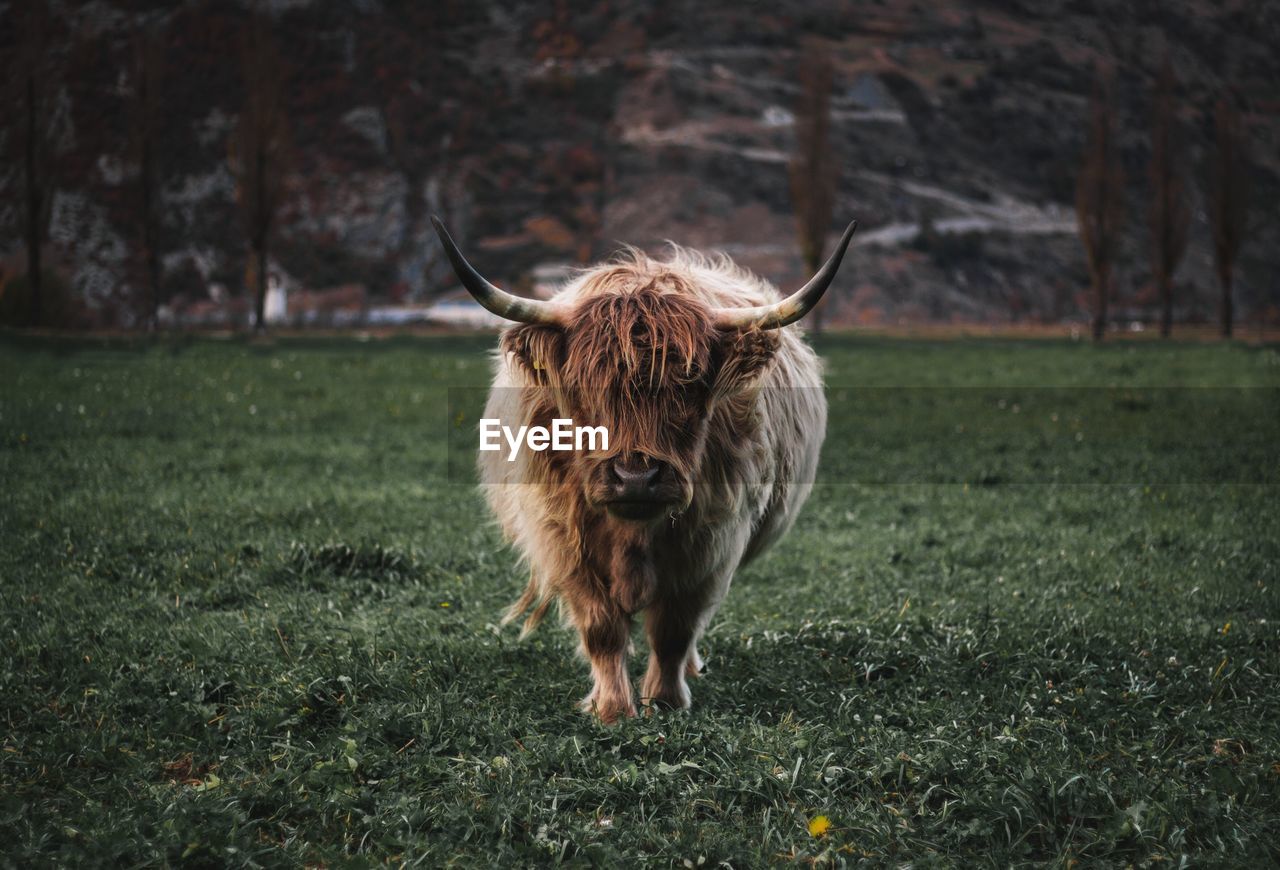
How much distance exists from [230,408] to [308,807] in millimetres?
11871

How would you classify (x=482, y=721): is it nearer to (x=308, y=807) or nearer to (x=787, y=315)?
(x=308, y=807)

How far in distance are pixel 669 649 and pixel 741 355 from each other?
153 cm

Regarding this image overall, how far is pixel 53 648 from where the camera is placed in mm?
5188

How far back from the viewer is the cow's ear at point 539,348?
15.0 feet

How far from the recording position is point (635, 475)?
4.16 metres

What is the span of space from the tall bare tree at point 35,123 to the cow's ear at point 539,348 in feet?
78.4

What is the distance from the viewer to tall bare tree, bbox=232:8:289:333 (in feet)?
114

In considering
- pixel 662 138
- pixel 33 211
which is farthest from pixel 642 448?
pixel 662 138

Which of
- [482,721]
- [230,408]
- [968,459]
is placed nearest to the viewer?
[482,721]

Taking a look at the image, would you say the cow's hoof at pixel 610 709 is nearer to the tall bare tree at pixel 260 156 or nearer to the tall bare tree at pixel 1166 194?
the tall bare tree at pixel 260 156

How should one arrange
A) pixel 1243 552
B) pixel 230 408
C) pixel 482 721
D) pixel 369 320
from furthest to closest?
pixel 369 320 → pixel 230 408 → pixel 1243 552 → pixel 482 721

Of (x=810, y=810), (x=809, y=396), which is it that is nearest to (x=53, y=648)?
(x=810, y=810)

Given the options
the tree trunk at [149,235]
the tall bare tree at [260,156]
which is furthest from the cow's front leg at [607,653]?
the tall bare tree at [260,156]

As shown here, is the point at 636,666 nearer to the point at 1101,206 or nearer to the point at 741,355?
the point at 741,355
